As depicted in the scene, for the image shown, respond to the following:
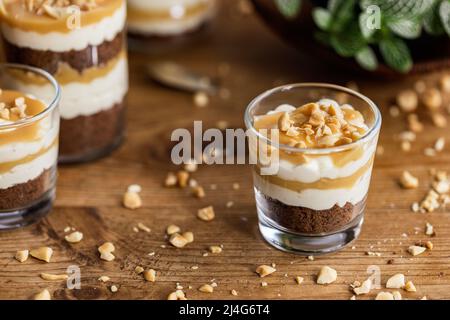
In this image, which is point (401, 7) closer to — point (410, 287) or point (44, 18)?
point (410, 287)

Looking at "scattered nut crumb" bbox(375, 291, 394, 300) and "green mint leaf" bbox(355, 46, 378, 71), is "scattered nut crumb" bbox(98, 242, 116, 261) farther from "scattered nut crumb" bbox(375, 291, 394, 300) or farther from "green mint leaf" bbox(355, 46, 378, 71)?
"green mint leaf" bbox(355, 46, 378, 71)

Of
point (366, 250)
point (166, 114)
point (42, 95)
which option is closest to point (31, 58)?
point (42, 95)

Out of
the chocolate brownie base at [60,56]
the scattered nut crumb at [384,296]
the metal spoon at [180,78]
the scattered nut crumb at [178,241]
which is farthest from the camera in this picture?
the metal spoon at [180,78]

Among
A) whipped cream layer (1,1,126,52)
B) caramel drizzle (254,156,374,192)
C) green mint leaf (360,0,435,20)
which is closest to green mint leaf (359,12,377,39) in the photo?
green mint leaf (360,0,435,20)

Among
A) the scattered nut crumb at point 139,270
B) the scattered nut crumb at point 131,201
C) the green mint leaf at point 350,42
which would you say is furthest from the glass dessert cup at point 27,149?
the green mint leaf at point 350,42

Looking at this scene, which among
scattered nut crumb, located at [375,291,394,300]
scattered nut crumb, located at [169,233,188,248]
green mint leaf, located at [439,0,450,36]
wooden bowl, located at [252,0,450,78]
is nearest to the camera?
scattered nut crumb, located at [375,291,394,300]

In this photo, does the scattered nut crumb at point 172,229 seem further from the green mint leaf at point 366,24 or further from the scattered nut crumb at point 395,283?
the green mint leaf at point 366,24

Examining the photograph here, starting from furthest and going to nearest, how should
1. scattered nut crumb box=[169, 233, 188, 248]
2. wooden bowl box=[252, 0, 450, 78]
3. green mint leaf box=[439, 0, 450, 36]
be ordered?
wooden bowl box=[252, 0, 450, 78] → green mint leaf box=[439, 0, 450, 36] → scattered nut crumb box=[169, 233, 188, 248]

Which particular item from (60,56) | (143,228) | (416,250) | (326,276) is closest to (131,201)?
(143,228)
